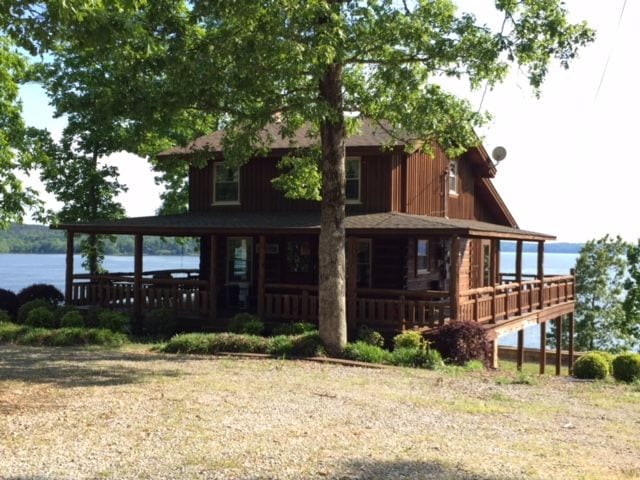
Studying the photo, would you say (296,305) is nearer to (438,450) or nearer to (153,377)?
(153,377)

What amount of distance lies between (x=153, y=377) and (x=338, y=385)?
10.5 ft

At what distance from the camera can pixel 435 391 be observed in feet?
37.9

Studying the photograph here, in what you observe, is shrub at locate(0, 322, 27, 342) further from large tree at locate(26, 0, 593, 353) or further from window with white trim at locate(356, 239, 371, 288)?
window with white trim at locate(356, 239, 371, 288)

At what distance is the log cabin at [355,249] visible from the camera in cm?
1822

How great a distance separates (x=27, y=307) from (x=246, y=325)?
7.18m

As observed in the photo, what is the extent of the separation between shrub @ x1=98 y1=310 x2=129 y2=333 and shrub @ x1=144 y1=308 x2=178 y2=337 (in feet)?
2.09

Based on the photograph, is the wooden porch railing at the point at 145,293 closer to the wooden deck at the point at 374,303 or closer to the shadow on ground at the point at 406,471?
the wooden deck at the point at 374,303

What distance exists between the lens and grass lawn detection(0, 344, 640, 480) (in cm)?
692

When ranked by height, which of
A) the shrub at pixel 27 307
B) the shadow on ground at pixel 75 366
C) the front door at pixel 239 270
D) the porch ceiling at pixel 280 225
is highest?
the porch ceiling at pixel 280 225

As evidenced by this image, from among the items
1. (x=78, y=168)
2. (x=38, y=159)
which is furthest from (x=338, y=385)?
(x=78, y=168)

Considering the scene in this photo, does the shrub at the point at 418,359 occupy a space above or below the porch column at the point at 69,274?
below

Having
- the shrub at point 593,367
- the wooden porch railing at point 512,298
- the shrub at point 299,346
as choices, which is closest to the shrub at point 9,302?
the shrub at point 299,346

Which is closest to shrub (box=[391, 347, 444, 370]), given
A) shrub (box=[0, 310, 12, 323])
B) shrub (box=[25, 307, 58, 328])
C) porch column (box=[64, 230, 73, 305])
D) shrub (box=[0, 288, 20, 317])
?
shrub (box=[25, 307, 58, 328])

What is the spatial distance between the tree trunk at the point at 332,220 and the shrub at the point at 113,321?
6628 mm
